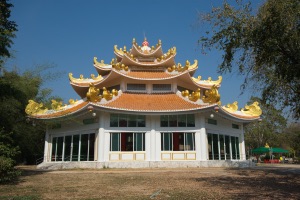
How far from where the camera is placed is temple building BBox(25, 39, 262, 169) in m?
22.5

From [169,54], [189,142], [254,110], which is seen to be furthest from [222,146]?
[169,54]

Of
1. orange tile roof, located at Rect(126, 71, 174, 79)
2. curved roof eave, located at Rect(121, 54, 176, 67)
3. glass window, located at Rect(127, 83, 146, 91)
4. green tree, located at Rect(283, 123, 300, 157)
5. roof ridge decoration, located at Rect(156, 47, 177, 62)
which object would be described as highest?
roof ridge decoration, located at Rect(156, 47, 177, 62)

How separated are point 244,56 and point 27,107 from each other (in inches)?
719

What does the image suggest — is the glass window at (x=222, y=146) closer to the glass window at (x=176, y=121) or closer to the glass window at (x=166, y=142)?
the glass window at (x=176, y=121)

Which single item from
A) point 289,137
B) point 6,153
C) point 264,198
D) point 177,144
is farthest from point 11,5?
point 289,137

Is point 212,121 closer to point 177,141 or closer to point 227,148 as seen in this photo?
point 227,148

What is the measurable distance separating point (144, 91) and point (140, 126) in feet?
13.8

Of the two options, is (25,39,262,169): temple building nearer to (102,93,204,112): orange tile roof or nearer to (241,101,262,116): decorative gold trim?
(102,93,204,112): orange tile roof

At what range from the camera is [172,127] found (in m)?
23.4

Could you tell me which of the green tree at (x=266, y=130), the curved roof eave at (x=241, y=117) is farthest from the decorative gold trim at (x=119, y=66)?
the green tree at (x=266, y=130)

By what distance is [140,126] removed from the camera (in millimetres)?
23344

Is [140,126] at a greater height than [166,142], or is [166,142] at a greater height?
[140,126]

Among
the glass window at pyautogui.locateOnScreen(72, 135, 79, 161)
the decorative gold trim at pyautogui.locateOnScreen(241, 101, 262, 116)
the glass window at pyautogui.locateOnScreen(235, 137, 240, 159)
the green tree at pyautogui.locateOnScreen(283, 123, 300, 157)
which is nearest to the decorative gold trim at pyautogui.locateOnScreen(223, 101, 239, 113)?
the decorative gold trim at pyautogui.locateOnScreen(241, 101, 262, 116)

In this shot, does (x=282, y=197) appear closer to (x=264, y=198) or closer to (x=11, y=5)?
(x=264, y=198)
